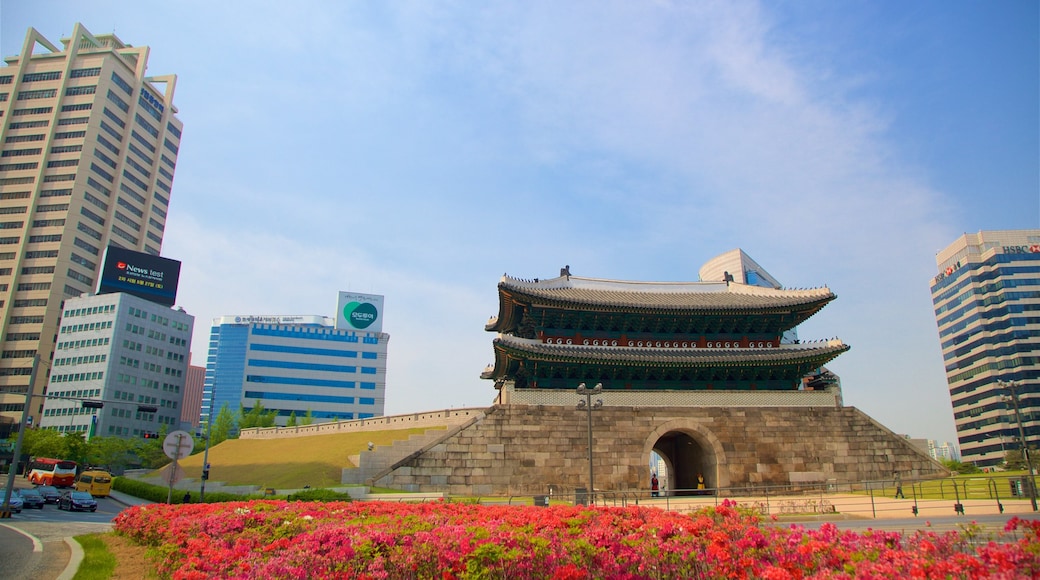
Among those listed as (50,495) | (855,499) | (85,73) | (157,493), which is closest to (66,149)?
(85,73)

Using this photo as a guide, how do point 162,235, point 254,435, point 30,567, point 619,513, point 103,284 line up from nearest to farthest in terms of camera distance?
point 619,513 → point 30,567 → point 254,435 → point 103,284 → point 162,235

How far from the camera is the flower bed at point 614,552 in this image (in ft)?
19.3

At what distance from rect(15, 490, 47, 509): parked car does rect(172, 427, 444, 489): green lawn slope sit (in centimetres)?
818

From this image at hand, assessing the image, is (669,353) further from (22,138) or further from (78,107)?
(22,138)

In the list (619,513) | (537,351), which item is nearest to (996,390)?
(537,351)

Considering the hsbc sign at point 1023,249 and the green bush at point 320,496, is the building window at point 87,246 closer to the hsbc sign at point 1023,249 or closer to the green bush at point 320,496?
the green bush at point 320,496

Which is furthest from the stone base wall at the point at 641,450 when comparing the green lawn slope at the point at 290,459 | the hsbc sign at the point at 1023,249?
the hsbc sign at the point at 1023,249

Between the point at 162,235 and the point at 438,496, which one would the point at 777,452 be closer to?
the point at 438,496

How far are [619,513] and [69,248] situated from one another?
102 metres

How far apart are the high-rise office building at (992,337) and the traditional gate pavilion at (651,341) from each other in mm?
75215

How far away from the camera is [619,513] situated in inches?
430

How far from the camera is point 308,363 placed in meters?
101

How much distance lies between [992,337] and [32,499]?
116m

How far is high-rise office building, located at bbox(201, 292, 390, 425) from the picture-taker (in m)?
98.6
